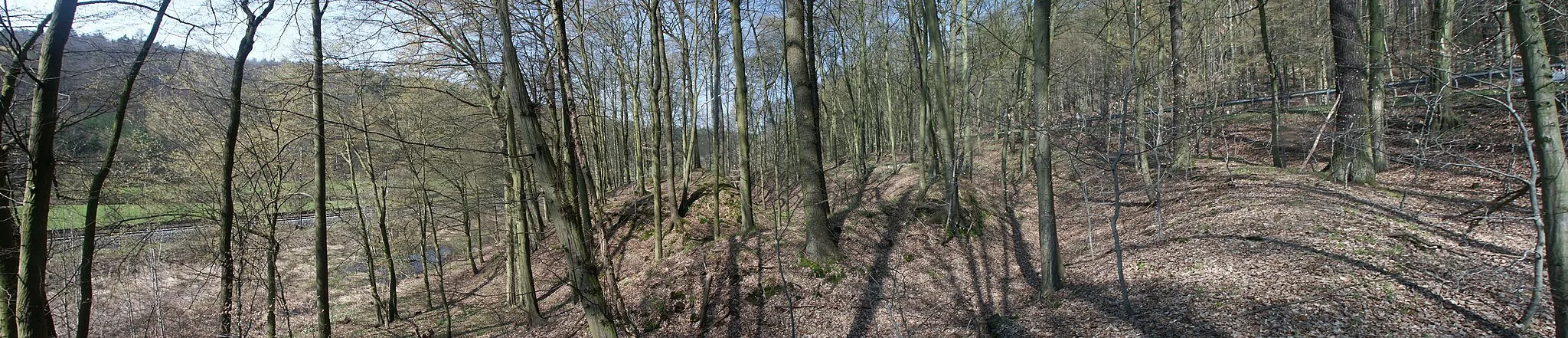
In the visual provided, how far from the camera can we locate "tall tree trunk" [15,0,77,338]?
213 inches

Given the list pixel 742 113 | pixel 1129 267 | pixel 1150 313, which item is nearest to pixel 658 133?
pixel 742 113

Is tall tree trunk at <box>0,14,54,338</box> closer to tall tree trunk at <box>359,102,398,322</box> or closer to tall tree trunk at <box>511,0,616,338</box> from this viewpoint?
tall tree trunk at <box>511,0,616,338</box>

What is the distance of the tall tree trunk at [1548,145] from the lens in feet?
12.6

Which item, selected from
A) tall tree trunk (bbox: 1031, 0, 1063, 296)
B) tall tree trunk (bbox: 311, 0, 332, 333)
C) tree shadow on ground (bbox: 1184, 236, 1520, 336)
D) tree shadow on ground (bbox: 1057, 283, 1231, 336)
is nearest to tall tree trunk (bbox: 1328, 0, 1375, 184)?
tree shadow on ground (bbox: 1184, 236, 1520, 336)

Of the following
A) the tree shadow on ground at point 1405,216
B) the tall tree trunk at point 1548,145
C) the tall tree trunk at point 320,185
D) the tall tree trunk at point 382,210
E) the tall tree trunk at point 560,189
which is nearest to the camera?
the tall tree trunk at point 1548,145

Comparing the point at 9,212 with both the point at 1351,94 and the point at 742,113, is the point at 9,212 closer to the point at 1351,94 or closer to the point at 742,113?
the point at 742,113

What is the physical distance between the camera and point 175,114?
467 inches

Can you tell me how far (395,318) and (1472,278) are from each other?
61.1ft

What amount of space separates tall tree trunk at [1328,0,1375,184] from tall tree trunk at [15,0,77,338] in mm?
17085

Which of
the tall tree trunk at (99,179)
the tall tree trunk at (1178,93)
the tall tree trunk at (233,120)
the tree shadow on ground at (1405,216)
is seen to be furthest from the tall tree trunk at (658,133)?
the tree shadow on ground at (1405,216)

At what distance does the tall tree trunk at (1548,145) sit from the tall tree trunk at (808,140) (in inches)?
270

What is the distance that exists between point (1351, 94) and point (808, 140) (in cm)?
989

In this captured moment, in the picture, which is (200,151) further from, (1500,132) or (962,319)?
(1500,132)

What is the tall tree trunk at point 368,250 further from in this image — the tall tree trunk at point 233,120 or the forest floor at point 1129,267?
the tall tree trunk at point 233,120
